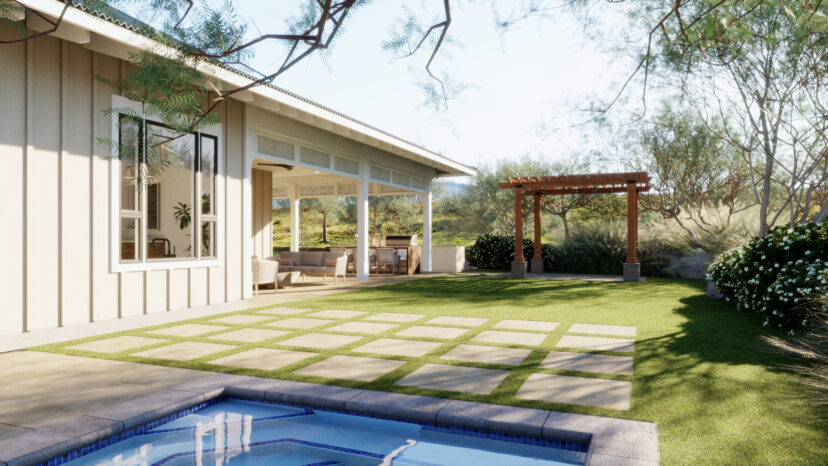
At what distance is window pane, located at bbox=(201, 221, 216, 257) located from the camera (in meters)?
6.77

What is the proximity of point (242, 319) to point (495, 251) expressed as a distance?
10.4 m

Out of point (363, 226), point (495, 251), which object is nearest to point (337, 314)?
point (363, 226)

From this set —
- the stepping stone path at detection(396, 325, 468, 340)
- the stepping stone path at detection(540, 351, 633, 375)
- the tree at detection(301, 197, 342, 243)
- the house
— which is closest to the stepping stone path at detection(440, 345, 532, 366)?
the stepping stone path at detection(540, 351, 633, 375)

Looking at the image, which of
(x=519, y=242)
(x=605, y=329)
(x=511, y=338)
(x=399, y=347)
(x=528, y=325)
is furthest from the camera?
(x=519, y=242)

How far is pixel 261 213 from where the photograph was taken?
11961 millimetres

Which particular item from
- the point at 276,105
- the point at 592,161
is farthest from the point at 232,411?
the point at 592,161

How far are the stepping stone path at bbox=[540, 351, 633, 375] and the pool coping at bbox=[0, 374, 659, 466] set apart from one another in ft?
3.71

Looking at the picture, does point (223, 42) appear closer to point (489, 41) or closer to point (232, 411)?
point (489, 41)

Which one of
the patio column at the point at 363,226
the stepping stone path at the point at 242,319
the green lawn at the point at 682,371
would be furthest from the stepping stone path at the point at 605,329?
the patio column at the point at 363,226

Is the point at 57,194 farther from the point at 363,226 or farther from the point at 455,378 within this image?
the point at 363,226

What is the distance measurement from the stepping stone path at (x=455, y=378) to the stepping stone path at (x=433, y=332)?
121 centimetres

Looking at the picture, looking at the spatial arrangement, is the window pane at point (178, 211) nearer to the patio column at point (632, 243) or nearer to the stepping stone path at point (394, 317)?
the stepping stone path at point (394, 317)

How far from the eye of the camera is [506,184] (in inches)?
495

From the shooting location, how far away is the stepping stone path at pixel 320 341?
Result: 4.81 m
